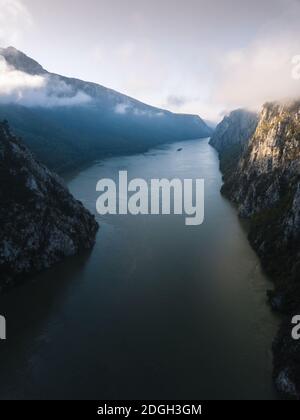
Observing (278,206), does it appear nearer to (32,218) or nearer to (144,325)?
(144,325)

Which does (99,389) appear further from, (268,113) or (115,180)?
(115,180)

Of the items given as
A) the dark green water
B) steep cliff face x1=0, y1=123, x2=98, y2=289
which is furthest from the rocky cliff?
steep cliff face x1=0, y1=123, x2=98, y2=289

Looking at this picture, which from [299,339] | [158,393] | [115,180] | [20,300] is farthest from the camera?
[115,180]

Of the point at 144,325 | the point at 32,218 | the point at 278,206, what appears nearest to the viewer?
the point at 144,325

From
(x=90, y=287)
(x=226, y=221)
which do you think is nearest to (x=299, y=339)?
(x=90, y=287)

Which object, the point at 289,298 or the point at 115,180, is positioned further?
the point at 115,180

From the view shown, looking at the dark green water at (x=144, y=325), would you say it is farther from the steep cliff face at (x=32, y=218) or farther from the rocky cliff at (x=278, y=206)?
the steep cliff face at (x=32, y=218)

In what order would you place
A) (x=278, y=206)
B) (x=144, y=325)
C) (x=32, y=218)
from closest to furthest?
(x=144, y=325) < (x=32, y=218) < (x=278, y=206)

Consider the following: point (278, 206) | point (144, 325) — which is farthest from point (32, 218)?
point (278, 206)
